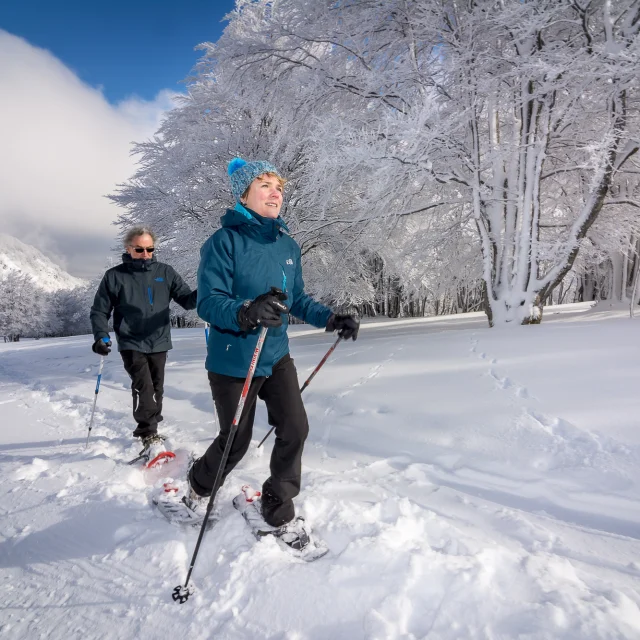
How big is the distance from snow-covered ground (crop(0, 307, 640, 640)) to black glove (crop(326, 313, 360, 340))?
3.46ft

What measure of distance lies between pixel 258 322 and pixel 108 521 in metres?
1.70

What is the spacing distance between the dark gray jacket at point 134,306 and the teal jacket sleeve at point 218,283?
5.66 feet

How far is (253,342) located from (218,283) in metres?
0.37

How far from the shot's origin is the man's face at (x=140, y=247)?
3.69 meters

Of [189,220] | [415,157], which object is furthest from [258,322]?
[189,220]

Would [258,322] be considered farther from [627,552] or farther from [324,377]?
[324,377]

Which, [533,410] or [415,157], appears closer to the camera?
[533,410]

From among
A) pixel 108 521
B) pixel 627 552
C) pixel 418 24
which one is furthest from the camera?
pixel 418 24

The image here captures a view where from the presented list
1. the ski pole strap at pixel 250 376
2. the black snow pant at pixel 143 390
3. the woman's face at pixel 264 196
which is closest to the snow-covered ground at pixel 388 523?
the black snow pant at pixel 143 390

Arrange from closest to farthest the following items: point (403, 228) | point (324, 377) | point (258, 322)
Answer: point (258, 322)
point (324, 377)
point (403, 228)

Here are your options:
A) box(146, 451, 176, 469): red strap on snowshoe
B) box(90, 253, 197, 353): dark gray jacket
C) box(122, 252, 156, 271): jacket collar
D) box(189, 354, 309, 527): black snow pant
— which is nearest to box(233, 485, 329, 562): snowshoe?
box(189, 354, 309, 527): black snow pant

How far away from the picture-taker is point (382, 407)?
3963 millimetres

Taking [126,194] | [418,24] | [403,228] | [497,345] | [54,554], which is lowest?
[54,554]

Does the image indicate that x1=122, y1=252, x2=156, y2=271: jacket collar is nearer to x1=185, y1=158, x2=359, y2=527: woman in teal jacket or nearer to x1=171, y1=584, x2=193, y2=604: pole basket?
x1=185, y1=158, x2=359, y2=527: woman in teal jacket
